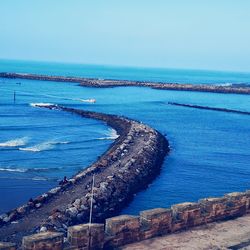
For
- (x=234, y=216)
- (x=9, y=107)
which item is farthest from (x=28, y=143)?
(x=9, y=107)

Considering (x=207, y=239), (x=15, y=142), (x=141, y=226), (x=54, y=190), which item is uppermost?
(x=141, y=226)

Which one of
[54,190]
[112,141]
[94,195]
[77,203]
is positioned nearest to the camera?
[77,203]

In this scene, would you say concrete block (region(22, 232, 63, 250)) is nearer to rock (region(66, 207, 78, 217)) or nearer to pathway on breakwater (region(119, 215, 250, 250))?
pathway on breakwater (region(119, 215, 250, 250))

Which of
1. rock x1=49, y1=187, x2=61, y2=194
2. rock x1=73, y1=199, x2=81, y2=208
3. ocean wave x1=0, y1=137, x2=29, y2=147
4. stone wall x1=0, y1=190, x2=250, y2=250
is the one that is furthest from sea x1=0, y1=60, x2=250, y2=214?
stone wall x1=0, y1=190, x2=250, y2=250

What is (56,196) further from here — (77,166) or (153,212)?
(153,212)

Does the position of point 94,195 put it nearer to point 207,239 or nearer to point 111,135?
point 207,239

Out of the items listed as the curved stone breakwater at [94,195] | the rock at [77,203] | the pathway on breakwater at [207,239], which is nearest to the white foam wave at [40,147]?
the curved stone breakwater at [94,195]

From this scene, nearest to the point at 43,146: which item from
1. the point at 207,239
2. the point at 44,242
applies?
the point at 207,239
